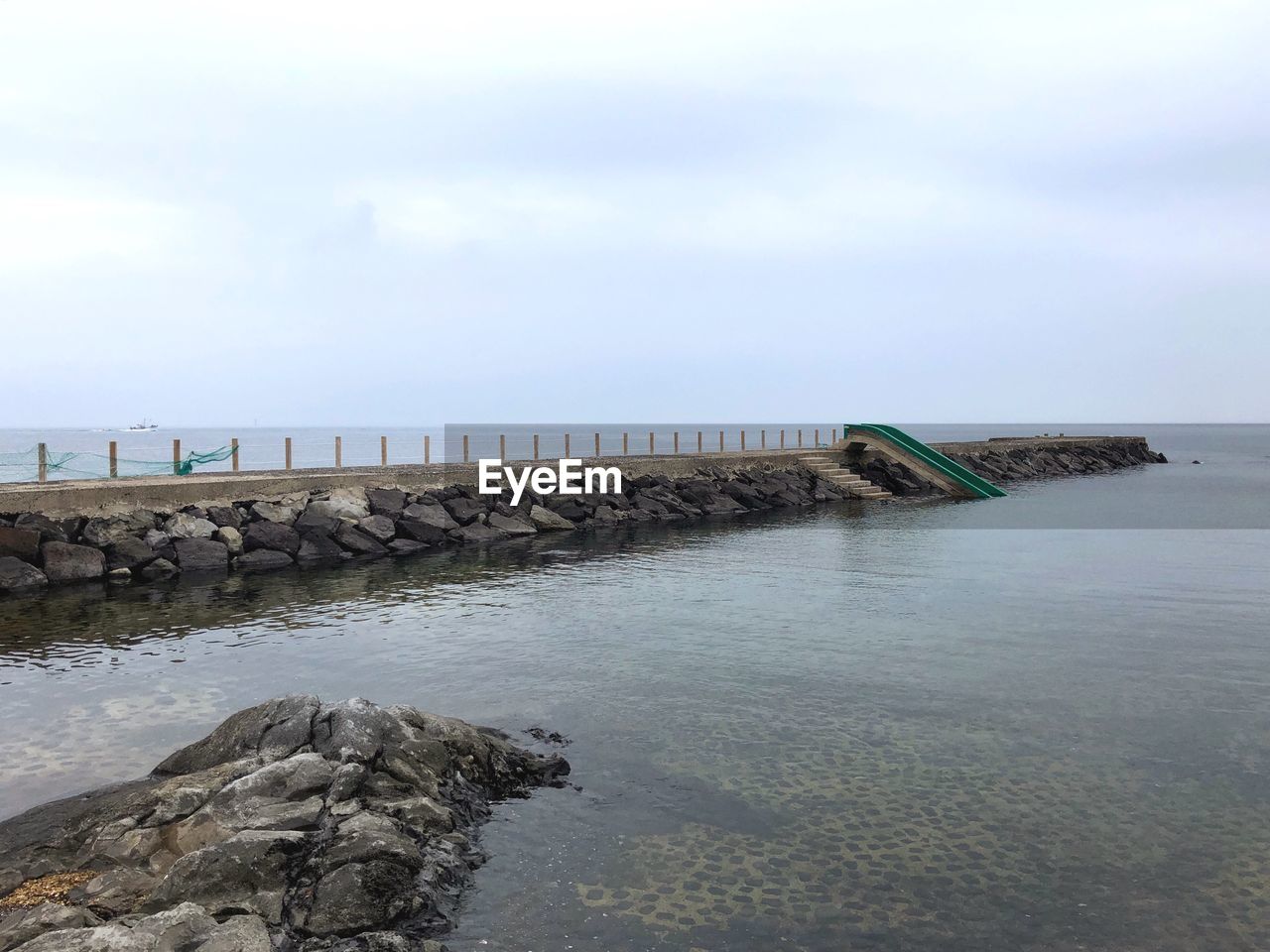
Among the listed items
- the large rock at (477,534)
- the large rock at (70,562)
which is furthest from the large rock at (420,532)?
the large rock at (70,562)

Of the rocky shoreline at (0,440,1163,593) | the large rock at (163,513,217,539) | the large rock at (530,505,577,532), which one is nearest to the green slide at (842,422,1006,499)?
the rocky shoreline at (0,440,1163,593)

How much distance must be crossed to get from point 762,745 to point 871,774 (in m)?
1.31

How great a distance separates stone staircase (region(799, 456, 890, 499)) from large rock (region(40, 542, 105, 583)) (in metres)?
35.1

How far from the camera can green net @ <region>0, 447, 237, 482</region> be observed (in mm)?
28625

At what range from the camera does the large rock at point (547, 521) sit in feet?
108

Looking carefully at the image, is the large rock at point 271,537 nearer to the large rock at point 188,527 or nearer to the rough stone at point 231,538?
the rough stone at point 231,538

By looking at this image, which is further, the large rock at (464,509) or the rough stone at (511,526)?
the rough stone at (511,526)

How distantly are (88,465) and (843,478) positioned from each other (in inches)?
3460

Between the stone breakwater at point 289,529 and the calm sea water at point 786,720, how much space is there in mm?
2182

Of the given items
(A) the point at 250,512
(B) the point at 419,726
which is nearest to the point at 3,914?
(B) the point at 419,726

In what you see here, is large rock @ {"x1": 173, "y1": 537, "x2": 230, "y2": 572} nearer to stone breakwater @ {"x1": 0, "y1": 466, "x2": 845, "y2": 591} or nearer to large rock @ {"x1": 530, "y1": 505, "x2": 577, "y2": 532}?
stone breakwater @ {"x1": 0, "y1": 466, "x2": 845, "y2": 591}

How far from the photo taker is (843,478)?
4909 centimetres

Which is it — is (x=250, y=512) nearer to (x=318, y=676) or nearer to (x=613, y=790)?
(x=318, y=676)

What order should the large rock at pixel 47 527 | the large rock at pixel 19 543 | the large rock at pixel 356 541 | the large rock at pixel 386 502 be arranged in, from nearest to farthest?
1. the large rock at pixel 19 543
2. the large rock at pixel 47 527
3. the large rock at pixel 356 541
4. the large rock at pixel 386 502
